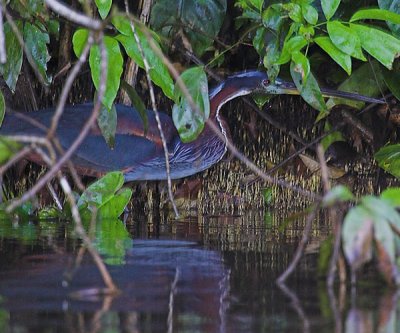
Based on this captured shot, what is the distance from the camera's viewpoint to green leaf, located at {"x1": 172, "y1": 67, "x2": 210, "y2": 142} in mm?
4875

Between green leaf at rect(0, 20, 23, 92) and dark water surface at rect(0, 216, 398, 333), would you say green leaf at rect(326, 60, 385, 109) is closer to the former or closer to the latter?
dark water surface at rect(0, 216, 398, 333)

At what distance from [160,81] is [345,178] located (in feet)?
5.91

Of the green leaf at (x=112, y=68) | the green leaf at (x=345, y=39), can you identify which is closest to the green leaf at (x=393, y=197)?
the green leaf at (x=112, y=68)

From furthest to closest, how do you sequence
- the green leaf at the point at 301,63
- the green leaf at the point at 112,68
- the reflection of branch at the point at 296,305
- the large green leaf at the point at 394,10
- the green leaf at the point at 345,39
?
the large green leaf at the point at 394,10, the green leaf at the point at 301,63, the green leaf at the point at 345,39, the green leaf at the point at 112,68, the reflection of branch at the point at 296,305

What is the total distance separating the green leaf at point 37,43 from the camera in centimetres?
508

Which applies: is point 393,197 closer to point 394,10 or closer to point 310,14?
point 310,14

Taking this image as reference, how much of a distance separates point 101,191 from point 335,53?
1249mm

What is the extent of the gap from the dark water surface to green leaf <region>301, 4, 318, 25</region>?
1.00 metres

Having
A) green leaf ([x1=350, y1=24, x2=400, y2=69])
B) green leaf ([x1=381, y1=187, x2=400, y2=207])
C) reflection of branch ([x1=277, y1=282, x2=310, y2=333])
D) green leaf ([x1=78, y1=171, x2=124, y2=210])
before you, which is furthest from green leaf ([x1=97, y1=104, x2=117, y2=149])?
green leaf ([x1=381, y1=187, x2=400, y2=207])

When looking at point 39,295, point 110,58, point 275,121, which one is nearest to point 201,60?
point 275,121

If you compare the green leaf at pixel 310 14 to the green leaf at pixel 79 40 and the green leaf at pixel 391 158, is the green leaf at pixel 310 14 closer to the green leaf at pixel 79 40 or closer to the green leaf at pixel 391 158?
the green leaf at pixel 391 158

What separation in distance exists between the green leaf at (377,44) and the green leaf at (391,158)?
753 mm

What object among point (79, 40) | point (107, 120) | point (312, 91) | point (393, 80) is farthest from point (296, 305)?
point (393, 80)

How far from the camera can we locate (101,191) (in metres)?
4.86
